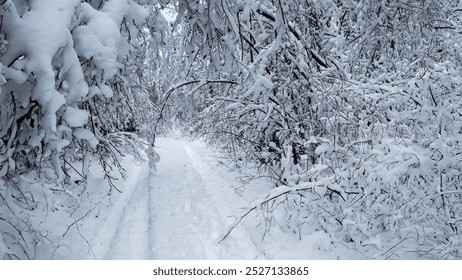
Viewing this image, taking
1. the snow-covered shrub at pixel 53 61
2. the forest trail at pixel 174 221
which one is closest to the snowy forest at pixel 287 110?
the snow-covered shrub at pixel 53 61

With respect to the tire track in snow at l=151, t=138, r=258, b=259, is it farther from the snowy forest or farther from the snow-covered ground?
the snowy forest

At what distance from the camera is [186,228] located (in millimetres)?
5938

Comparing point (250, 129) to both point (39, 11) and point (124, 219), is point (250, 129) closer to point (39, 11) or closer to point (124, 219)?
point (124, 219)

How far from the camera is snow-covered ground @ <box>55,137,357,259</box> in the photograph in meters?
4.80

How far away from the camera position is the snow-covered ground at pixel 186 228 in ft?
15.8

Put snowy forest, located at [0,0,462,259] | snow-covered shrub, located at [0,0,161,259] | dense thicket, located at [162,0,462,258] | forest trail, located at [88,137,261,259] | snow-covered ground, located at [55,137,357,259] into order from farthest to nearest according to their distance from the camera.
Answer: forest trail, located at [88,137,261,259]
snow-covered ground, located at [55,137,357,259]
dense thicket, located at [162,0,462,258]
snowy forest, located at [0,0,462,259]
snow-covered shrub, located at [0,0,161,259]

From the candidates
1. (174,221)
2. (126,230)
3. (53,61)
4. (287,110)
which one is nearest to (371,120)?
(287,110)

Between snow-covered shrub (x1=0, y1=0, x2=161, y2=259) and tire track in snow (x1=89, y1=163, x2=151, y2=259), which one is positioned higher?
snow-covered shrub (x1=0, y1=0, x2=161, y2=259)

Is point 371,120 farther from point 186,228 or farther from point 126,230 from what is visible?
point 126,230

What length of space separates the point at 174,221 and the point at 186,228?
1.87 feet

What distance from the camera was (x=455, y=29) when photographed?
5.95 meters

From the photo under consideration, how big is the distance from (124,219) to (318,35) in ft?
19.6

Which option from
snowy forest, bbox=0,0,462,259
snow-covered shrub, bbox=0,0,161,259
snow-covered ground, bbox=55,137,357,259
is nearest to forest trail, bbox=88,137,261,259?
snow-covered ground, bbox=55,137,357,259
